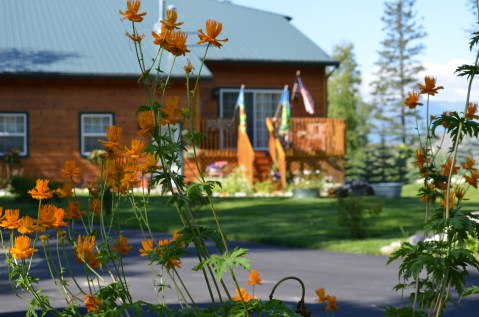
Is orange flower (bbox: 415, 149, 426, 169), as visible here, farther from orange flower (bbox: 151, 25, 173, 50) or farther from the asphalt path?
orange flower (bbox: 151, 25, 173, 50)

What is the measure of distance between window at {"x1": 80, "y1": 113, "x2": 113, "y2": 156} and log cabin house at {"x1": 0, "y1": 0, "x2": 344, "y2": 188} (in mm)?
29

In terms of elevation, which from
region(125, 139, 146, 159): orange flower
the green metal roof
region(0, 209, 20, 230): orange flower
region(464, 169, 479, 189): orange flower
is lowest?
region(0, 209, 20, 230): orange flower

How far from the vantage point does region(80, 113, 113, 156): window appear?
24891 mm

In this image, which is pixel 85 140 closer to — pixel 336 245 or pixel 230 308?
pixel 336 245

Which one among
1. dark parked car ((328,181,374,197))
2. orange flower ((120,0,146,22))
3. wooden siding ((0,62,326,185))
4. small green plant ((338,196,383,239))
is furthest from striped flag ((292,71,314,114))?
orange flower ((120,0,146,22))

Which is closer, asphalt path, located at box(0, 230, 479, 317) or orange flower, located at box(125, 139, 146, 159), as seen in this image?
orange flower, located at box(125, 139, 146, 159)

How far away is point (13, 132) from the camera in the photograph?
965 inches

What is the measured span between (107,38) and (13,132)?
4295 millimetres

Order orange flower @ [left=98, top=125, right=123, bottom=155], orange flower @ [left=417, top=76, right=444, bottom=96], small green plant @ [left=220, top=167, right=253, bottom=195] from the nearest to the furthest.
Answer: orange flower @ [left=98, top=125, right=123, bottom=155] < orange flower @ [left=417, top=76, right=444, bottom=96] < small green plant @ [left=220, top=167, right=253, bottom=195]

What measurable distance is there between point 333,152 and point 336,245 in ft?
42.7

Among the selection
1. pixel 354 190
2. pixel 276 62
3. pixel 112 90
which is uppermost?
pixel 276 62

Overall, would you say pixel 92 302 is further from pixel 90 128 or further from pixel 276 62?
pixel 276 62

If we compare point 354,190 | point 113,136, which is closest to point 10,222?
point 113,136

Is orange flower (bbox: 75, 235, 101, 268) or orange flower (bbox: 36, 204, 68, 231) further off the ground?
orange flower (bbox: 36, 204, 68, 231)
